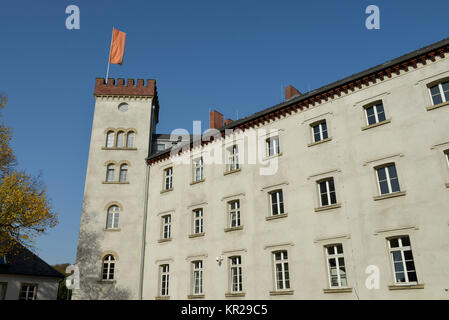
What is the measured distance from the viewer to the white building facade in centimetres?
1644

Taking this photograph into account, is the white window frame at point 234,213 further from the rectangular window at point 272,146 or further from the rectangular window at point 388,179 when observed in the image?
the rectangular window at point 388,179

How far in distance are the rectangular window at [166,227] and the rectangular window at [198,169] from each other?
149 inches

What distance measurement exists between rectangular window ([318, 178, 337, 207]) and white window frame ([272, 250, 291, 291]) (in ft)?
11.5

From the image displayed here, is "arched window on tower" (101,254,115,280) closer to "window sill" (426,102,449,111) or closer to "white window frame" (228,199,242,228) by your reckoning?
"white window frame" (228,199,242,228)

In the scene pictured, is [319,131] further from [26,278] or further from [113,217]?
[26,278]

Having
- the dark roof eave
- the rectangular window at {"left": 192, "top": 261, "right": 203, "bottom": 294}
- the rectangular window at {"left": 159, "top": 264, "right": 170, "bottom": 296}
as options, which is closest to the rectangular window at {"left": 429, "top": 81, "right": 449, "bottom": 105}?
the dark roof eave

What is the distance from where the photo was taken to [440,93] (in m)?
17.2

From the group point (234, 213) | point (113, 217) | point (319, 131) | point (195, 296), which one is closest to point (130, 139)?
point (113, 217)

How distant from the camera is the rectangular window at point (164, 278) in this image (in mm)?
25709

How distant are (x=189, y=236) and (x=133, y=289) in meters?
6.48

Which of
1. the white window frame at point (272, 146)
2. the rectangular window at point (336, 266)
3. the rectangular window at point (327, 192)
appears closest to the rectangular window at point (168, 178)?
the white window frame at point (272, 146)

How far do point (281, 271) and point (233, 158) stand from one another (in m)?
8.18

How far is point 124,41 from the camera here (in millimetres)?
35656

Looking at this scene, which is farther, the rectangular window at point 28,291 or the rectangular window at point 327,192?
the rectangular window at point 28,291
